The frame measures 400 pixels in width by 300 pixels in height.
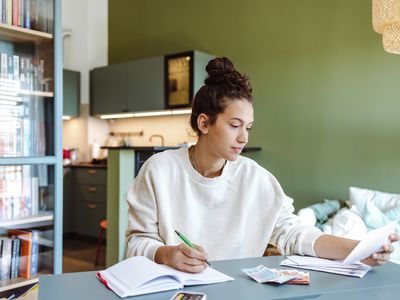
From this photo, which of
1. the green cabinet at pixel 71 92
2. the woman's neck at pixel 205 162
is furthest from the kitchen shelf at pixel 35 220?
the green cabinet at pixel 71 92

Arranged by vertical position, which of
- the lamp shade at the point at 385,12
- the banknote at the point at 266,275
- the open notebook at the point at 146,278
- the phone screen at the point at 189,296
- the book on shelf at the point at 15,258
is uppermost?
the lamp shade at the point at 385,12

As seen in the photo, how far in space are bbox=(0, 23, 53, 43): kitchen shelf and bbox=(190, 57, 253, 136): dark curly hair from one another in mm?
1212

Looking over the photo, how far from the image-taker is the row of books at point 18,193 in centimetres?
214

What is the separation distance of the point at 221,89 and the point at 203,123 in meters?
0.13

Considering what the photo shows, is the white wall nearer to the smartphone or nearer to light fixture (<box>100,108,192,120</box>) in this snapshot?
light fixture (<box>100,108,192,120</box>)

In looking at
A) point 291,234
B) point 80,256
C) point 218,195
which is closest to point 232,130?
point 218,195

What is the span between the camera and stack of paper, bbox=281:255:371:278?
1.12 m

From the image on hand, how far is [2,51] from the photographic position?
6.98ft

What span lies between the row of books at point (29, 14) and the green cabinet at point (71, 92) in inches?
120

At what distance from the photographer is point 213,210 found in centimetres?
138

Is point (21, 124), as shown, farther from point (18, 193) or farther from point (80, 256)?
point (80, 256)

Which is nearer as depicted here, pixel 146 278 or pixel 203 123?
pixel 146 278

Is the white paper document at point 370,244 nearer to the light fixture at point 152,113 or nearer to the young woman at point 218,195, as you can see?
the young woman at point 218,195

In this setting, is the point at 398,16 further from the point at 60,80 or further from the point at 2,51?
the point at 2,51
